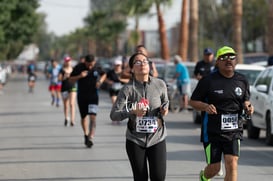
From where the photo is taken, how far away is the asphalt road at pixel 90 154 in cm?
1244

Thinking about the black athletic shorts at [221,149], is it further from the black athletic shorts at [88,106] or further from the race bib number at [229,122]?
the black athletic shorts at [88,106]

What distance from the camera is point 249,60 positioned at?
4200 cm

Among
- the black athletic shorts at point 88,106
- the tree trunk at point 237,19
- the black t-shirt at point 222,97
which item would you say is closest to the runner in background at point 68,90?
the black athletic shorts at point 88,106

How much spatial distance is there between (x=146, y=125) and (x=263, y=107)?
9.04 metres

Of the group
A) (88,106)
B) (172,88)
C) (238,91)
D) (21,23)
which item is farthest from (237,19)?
(21,23)

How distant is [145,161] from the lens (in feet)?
27.8

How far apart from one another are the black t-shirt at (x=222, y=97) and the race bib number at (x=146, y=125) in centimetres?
97

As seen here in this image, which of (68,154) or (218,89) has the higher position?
(218,89)

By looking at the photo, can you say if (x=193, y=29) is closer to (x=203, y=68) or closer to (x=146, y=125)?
(x=203, y=68)

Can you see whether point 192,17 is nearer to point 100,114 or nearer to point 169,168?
point 100,114

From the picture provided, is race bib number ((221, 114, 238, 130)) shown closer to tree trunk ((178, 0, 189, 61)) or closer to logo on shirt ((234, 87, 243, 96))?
logo on shirt ((234, 87, 243, 96))

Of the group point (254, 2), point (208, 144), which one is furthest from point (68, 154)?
point (254, 2)

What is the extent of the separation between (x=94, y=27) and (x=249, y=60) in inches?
2383

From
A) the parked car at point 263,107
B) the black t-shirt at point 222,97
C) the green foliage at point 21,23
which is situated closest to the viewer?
the black t-shirt at point 222,97
